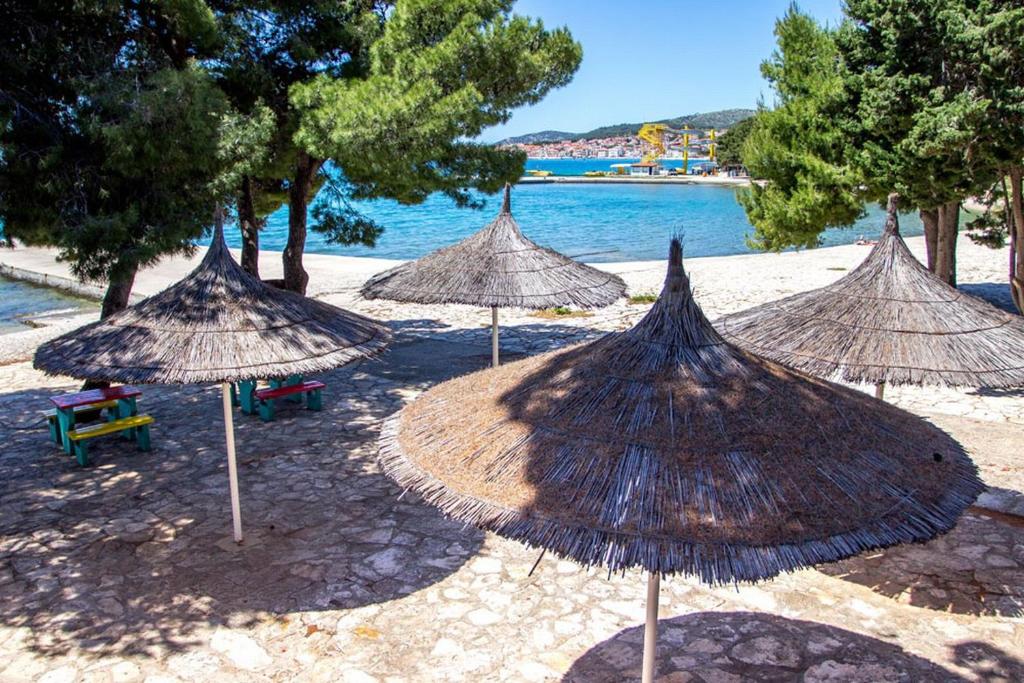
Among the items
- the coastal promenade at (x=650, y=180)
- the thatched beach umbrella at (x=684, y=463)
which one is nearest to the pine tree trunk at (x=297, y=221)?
the thatched beach umbrella at (x=684, y=463)

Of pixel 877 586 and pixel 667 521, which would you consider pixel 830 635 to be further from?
pixel 667 521

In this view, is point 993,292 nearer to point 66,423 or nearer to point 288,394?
point 288,394

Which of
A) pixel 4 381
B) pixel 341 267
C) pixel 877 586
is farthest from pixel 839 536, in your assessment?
pixel 341 267

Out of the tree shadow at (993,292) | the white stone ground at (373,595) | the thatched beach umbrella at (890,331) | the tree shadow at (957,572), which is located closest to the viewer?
the white stone ground at (373,595)

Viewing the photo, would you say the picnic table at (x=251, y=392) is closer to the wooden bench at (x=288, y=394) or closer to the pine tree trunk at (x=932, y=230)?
the wooden bench at (x=288, y=394)

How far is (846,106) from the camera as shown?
11352 mm

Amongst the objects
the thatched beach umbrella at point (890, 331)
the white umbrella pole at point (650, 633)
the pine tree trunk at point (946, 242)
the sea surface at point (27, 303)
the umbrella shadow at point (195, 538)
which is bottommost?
the umbrella shadow at point (195, 538)

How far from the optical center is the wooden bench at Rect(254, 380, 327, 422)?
8641 mm

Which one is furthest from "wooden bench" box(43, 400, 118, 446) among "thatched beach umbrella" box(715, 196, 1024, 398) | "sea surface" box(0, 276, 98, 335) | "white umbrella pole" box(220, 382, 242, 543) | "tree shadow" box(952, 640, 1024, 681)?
"sea surface" box(0, 276, 98, 335)

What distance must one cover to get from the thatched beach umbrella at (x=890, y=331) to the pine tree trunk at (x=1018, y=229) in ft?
21.1

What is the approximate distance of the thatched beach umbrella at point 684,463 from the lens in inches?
114

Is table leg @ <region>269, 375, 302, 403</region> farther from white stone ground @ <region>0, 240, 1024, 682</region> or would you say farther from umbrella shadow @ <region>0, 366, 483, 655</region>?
white stone ground @ <region>0, 240, 1024, 682</region>

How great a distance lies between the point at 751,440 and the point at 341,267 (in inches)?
799

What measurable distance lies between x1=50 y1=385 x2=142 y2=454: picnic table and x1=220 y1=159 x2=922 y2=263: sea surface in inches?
500
